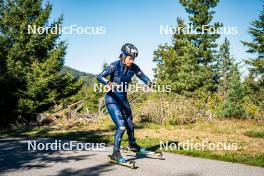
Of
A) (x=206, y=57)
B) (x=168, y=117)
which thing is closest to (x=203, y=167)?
(x=168, y=117)

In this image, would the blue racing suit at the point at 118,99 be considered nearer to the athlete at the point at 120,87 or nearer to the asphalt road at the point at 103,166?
the athlete at the point at 120,87

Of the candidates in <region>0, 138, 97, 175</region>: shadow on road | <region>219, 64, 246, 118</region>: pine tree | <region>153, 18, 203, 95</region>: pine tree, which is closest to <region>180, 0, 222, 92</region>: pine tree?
<region>153, 18, 203, 95</region>: pine tree

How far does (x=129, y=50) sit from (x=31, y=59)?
23.9 metres

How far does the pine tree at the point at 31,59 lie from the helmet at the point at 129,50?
19108mm

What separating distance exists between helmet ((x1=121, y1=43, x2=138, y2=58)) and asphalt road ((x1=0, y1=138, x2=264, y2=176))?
2.43 meters

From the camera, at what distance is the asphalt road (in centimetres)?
556

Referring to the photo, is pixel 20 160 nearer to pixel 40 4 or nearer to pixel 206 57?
pixel 40 4

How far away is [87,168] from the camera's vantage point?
5.97 m

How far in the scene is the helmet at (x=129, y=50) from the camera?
665cm

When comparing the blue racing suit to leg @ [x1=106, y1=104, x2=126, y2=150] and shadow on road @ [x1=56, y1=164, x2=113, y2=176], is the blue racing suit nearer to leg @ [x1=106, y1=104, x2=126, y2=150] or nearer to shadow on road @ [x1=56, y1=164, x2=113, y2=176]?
leg @ [x1=106, y1=104, x2=126, y2=150]

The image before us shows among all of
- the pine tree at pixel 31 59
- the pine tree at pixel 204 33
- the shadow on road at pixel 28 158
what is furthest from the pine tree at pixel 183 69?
the shadow on road at pixel 28 158

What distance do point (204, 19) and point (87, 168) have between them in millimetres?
43270

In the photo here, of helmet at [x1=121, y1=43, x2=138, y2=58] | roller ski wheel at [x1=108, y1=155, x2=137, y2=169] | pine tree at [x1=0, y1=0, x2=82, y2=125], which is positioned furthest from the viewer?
pine tree at [x1=0, y1=0, x2=82, y2=125]

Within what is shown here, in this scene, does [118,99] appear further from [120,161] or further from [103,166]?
[103,166]
